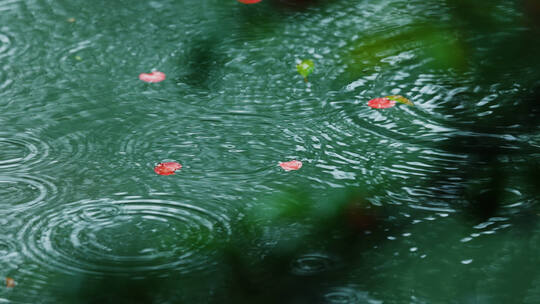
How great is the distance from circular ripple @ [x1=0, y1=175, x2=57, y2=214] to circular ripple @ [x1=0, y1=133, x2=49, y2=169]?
9 centimetres

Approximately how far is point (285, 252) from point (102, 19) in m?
1.91

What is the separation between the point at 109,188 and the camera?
2.45m

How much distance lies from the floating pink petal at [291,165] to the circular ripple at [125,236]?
344mm

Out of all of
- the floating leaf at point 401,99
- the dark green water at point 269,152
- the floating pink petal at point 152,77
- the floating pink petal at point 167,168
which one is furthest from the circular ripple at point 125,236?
the floating leaf at point 401,99

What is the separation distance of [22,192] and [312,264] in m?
1.03

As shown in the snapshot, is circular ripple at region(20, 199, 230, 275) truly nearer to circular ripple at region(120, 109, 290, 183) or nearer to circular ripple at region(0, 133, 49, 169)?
circular ripple at region(120, 109, 290, 183)

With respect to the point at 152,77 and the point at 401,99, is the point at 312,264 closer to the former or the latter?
the point at 401,99

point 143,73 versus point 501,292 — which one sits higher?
point 143,73

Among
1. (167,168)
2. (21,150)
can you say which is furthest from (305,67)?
(21,150)

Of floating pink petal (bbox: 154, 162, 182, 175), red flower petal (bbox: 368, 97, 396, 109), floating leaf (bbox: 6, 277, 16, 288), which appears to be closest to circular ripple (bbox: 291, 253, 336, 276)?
floating pink petal (bbox: 154, 162, 182, 175)

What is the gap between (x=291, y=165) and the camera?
255cm

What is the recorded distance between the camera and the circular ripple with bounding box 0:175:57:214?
237cm

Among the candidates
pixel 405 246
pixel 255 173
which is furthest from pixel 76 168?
pixel 405 246

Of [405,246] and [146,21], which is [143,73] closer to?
[146,21]
